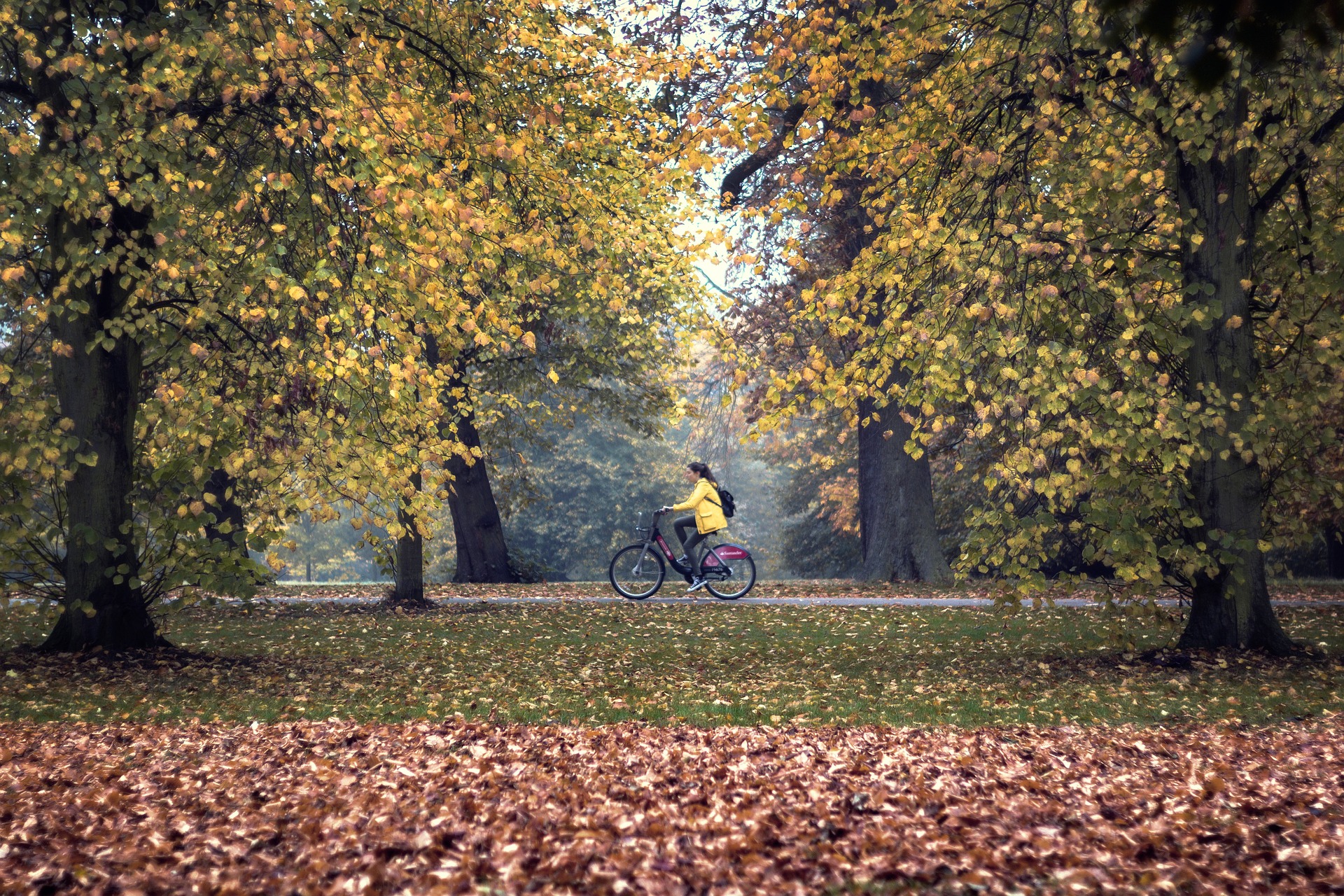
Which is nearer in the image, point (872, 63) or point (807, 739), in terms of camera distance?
point (807, 739)

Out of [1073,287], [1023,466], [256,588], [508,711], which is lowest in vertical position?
[508,711]

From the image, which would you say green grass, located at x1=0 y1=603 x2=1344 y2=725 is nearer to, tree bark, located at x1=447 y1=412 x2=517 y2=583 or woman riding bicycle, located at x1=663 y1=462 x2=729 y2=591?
woman riding bicycle, located at x1=663 y1=462 x2=729 y2=591

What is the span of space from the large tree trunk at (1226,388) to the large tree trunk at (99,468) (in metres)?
9.49

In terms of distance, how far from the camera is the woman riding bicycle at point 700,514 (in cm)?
1545

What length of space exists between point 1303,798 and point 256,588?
314 inches

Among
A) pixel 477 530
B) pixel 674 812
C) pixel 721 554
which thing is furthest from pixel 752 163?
pixel 674 812

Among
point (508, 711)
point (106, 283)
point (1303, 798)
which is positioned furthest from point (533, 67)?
point (1303, 798)

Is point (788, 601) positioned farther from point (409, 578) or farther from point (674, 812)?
point (674, 812)

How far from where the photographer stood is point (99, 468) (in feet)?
31.1

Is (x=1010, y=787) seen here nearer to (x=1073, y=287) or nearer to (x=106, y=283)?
(x=1073, y=287)

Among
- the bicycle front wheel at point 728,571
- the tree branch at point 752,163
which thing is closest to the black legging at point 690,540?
the bicycle front wheel at point 728,571

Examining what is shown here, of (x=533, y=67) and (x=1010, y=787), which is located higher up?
(x=533, y=67)

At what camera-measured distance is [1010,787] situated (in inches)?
205

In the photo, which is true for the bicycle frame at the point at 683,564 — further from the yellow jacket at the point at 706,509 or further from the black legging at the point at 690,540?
the yellow jacket at the point at 706,509
